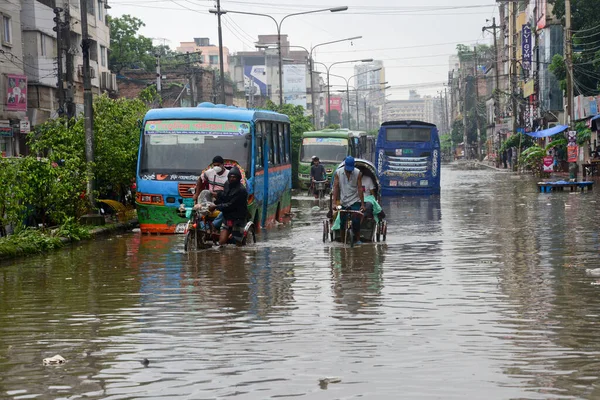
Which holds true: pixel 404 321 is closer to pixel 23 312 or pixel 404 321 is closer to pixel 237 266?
pixel 23 312

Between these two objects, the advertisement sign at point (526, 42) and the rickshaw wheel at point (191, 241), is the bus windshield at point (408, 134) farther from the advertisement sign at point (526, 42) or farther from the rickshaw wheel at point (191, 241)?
the advertisement sign at point (526, 42)

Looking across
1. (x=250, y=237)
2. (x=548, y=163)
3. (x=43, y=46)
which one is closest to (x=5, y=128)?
(x=43, y=46)

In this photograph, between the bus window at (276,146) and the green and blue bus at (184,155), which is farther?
the bus window at (276,146)

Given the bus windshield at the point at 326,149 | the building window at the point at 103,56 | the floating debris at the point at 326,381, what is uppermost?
the building window at the point at 103,56

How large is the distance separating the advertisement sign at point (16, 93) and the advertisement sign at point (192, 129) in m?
22.3

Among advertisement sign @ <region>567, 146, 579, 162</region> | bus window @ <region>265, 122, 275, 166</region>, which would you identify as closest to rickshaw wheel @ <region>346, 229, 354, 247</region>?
bus window @ <region>265, 122, 275, 166</region>

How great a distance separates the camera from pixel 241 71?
514 ft

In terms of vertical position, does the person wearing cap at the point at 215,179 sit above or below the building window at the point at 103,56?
below

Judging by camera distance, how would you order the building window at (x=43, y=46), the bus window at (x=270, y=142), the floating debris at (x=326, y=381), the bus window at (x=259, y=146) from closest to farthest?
1. the floating debris at (x=326, y=381)
2. the bus window at (x=259, y=146)
3. the bus window at (x=270, y=142)
4. the building window at (x=43, y=46)

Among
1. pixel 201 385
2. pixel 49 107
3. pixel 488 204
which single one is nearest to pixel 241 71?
pixel 49 107

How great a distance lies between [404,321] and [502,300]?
5.89 ft

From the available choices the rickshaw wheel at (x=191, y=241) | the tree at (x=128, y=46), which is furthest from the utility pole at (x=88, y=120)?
the tree at (x=128, y=46)

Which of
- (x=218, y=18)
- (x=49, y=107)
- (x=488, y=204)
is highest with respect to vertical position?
(x=218, y=18)

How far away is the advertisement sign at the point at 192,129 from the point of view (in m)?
22.7
